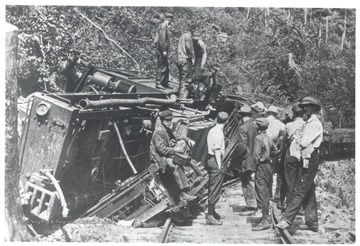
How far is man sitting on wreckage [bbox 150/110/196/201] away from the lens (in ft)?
18.4

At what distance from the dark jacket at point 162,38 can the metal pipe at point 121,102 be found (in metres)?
1.25

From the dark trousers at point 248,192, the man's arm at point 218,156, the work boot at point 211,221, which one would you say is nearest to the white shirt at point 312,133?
the man's arm at point 218,156

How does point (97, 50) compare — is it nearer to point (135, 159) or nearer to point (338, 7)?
point (135, 159)

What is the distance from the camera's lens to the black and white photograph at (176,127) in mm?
5281

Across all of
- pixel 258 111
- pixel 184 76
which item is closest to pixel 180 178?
pixel 258 111

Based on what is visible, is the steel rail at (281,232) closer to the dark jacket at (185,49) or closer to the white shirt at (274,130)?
the white shirt at (274,130)

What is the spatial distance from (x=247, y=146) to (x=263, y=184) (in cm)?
93

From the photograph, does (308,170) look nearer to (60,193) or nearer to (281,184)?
(281,184)

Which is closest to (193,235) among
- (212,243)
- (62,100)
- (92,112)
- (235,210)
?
(212,243)

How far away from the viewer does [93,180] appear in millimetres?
6039

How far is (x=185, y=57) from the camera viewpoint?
8.06 meters

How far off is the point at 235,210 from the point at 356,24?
349 centimetres

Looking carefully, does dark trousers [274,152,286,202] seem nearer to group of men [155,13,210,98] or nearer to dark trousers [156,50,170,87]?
group of men [155,13,210,98]

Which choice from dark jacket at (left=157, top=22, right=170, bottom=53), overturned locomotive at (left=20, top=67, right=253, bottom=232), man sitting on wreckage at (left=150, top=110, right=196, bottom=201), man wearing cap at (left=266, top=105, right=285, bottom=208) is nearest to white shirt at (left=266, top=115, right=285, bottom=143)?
man wearing cap at (left=266, top=105, right=285, bottom=208)
